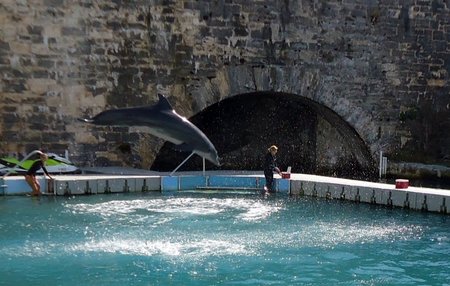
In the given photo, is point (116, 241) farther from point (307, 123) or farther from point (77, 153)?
point (307, 123)

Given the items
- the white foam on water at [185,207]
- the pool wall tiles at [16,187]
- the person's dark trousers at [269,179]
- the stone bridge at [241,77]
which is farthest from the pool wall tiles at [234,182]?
the pool wall tiles at [16,187]

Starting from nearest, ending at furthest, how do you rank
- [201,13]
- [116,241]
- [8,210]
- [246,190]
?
[116,241], [8,210], [246,190], [201,13]

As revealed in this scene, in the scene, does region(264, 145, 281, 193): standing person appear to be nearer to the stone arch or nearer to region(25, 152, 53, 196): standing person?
the stone arch

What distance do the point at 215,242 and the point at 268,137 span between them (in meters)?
8.83

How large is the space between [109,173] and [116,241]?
3834 mm

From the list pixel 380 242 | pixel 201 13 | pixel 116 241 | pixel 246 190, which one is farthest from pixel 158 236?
pixel 201 13

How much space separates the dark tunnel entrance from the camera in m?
14.6

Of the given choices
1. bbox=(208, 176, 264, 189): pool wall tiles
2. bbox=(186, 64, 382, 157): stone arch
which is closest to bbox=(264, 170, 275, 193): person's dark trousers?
bbox=(208, 176, 264, 189): pool wall tiles

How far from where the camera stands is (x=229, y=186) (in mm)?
10516

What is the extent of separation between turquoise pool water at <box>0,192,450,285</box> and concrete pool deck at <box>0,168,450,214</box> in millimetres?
263

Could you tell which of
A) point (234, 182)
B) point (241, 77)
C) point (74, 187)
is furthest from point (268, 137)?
point (74, 187)

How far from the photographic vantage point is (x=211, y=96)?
39.0 feet

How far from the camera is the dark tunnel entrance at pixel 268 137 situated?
14.6 metres

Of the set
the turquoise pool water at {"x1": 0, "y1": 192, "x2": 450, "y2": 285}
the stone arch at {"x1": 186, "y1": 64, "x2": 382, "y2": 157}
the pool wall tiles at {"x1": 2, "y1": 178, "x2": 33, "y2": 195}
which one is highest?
the stone arch at {"x1": 186, "y1": 64, "x2": 382, "y2": 157}
